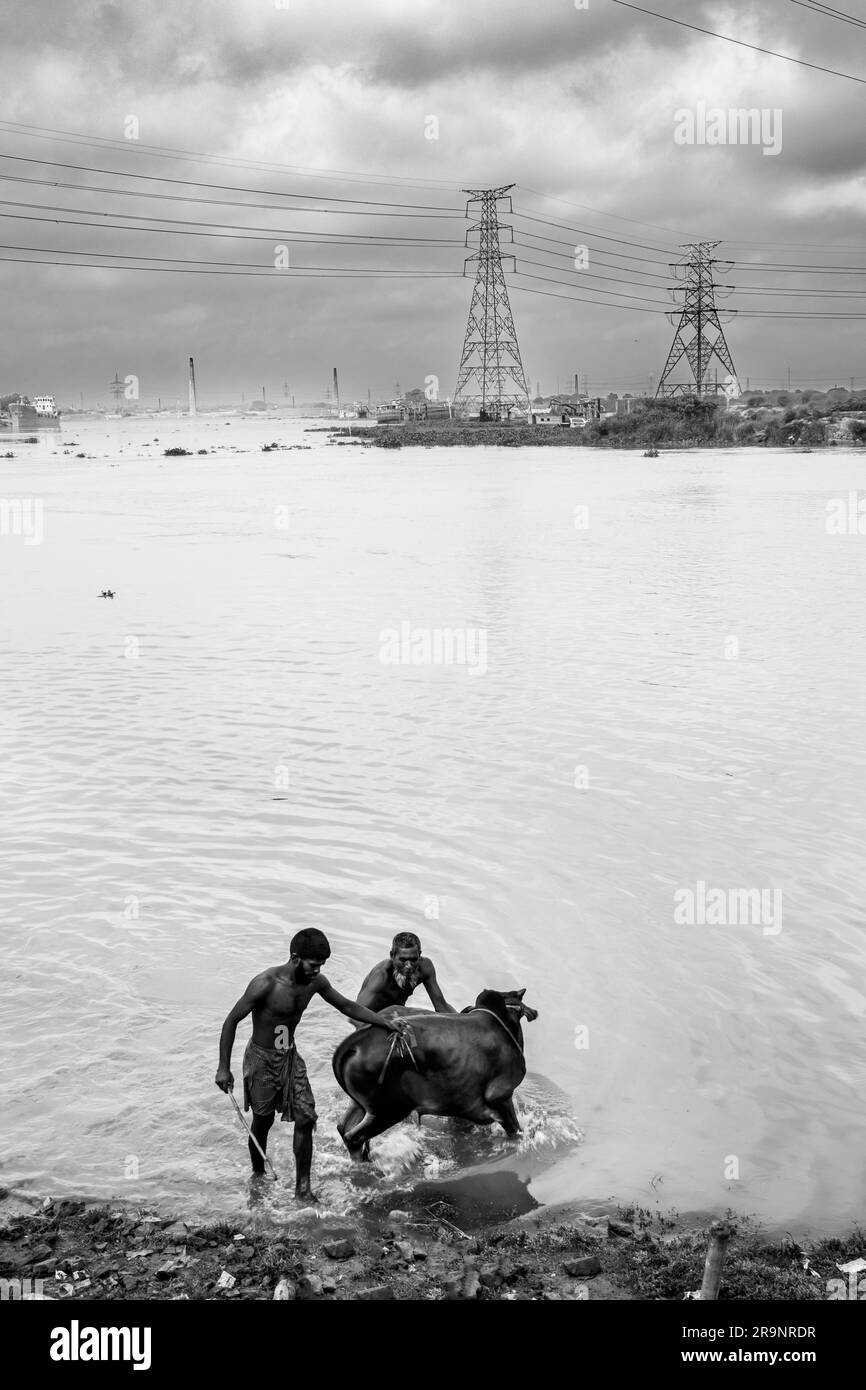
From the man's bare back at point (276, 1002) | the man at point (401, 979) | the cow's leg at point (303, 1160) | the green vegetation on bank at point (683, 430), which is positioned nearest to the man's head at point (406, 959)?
the man at point (401, 979)

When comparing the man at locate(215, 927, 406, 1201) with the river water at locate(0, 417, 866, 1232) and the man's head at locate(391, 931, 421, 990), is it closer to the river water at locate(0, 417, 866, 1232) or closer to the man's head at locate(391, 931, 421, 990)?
the river water at locate(0, 417, 866, 1232)

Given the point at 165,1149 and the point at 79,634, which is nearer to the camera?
the point at 165,1149

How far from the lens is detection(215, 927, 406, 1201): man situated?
258 inches

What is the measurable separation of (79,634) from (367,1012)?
17153 millimetres

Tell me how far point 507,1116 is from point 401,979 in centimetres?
102

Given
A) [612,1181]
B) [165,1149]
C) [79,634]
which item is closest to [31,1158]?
[165,1149]

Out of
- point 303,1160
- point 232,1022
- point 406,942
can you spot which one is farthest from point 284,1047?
point 406,942

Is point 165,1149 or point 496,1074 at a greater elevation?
point 496,1074

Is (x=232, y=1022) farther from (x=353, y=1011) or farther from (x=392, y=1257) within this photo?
(x=392, y=1257)

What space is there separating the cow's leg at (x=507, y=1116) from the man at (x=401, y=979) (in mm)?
640

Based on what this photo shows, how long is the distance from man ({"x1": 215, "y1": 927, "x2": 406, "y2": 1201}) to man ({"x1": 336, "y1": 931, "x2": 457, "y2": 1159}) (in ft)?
1.91

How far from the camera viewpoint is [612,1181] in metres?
6.85

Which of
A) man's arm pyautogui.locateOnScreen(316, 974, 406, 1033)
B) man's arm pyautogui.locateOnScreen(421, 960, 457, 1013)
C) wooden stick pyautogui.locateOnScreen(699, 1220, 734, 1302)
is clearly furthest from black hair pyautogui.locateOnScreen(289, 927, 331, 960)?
wooden stick pyautogui.locateOnScreen(699, 1220, 734, 1302)

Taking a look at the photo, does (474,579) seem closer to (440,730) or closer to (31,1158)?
(440,730)
